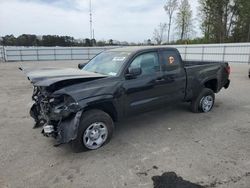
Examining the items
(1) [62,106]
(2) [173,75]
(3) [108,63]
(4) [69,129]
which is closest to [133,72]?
(3) [108,63]

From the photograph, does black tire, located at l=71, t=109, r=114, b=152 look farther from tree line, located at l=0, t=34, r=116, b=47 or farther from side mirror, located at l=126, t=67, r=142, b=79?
tree line, located at l=0, t=34, r=116, b=47

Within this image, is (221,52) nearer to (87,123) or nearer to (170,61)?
(170,61)

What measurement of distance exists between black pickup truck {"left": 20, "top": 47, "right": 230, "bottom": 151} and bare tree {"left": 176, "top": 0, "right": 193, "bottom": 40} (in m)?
44.9

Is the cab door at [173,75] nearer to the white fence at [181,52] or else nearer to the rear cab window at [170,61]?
the rear cab window at [170,61]

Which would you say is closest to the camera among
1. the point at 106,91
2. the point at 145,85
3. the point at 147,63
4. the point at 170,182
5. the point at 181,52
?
the point at 170,182

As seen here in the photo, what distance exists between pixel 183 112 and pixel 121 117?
237 centimetres

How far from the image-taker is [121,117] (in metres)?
4.50

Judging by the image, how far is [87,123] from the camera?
12.9ft

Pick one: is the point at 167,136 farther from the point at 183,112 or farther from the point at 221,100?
the point at 221,100

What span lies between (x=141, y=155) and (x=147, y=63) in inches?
75.5

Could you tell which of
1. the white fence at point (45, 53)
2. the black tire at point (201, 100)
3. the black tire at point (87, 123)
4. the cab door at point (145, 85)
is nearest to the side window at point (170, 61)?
the cab door at point (145, 85)

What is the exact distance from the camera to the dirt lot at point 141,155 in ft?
10.7

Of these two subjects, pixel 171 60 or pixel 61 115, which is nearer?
pixel 61 115

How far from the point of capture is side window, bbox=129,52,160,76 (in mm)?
4653
